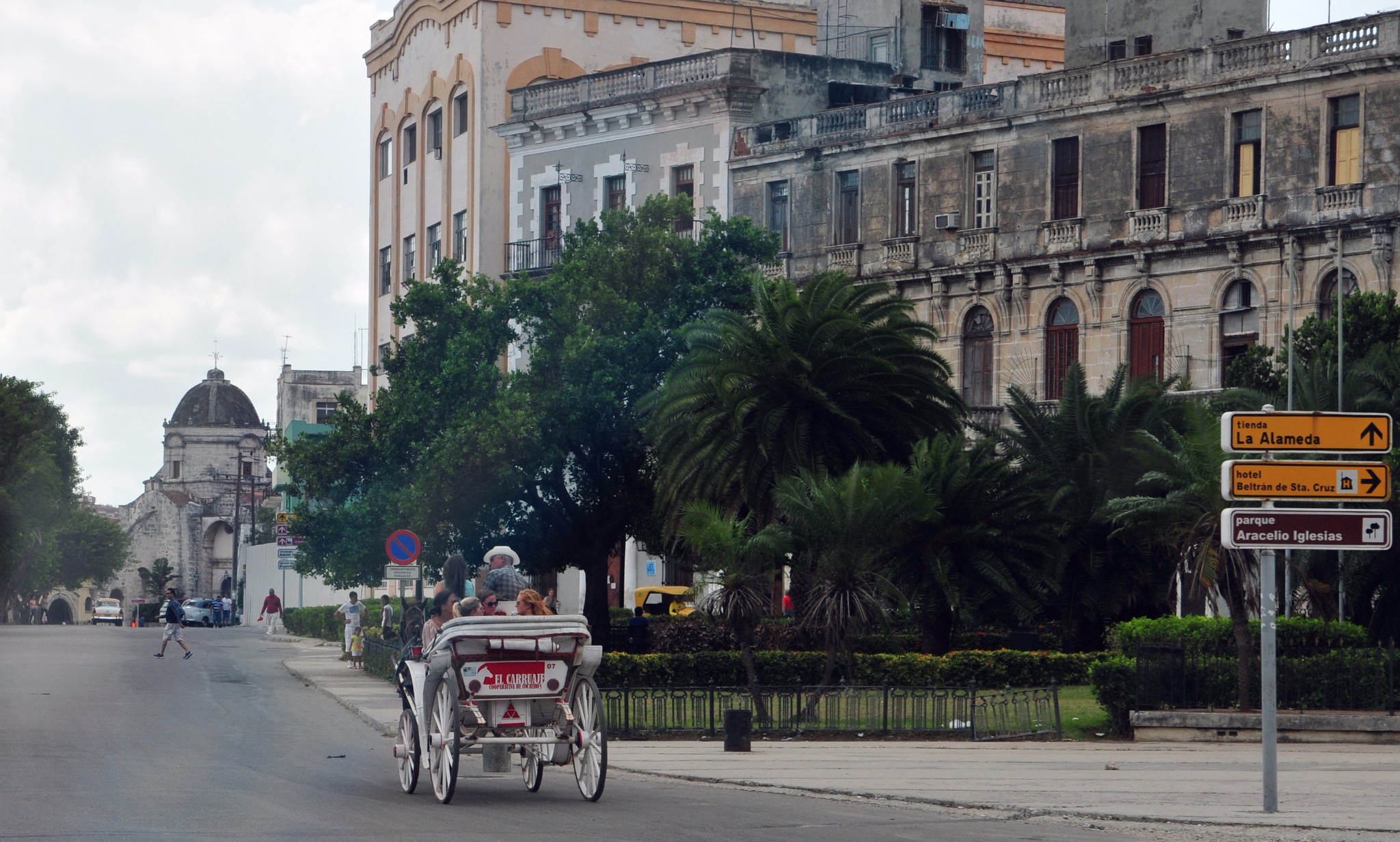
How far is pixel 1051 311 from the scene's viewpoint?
46031 mm

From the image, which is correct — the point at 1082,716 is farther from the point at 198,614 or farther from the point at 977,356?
the point at 198,614

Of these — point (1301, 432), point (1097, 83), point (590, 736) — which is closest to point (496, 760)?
point (590, 736)

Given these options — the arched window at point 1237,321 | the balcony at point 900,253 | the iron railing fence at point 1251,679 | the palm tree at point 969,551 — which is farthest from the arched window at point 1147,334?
the iron railing fence at point 1251,679

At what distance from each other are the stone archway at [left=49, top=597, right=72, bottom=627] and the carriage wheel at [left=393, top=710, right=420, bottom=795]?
141 m

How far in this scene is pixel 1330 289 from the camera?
40.6m

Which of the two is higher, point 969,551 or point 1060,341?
point 1060,341

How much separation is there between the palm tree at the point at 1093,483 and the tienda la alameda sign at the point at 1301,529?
18.8 meters

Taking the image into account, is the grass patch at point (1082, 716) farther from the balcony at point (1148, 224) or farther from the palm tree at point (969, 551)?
the balcony at point (1148, 224)

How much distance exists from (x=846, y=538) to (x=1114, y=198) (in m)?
16.9

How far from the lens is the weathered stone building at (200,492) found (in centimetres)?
14912

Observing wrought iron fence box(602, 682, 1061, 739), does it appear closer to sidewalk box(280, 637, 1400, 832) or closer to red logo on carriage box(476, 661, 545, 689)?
sidewalk box(280, 637, 1400, 832)

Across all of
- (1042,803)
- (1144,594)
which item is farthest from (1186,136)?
(1042,803)

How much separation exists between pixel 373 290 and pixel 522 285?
30.2 metres

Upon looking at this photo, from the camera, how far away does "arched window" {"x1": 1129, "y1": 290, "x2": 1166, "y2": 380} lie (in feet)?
143
